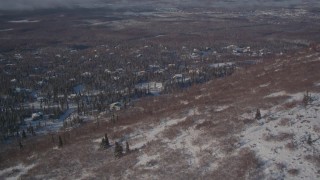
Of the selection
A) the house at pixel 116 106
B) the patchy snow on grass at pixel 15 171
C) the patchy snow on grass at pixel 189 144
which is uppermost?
the patchy snow on grass at pixel 189 144

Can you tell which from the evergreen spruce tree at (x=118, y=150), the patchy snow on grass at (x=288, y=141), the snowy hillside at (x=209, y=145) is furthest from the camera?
the evergreen spruce tree at (x=118, y=150)

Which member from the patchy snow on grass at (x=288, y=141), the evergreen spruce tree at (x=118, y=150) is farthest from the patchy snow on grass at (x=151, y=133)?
the patchy snow on grass at (x=288, y=141)

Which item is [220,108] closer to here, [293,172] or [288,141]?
[288,141]

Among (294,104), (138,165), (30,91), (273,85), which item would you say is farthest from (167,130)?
(30,91)

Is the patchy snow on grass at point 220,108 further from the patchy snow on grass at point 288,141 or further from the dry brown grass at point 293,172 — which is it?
the dry brown grass at point 293,172

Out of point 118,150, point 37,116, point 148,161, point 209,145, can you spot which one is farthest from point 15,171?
point 37,116

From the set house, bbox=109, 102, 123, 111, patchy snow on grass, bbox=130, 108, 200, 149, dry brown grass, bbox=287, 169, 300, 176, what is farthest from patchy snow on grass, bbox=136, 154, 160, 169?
house, bbox=109, 102, 123, 111
